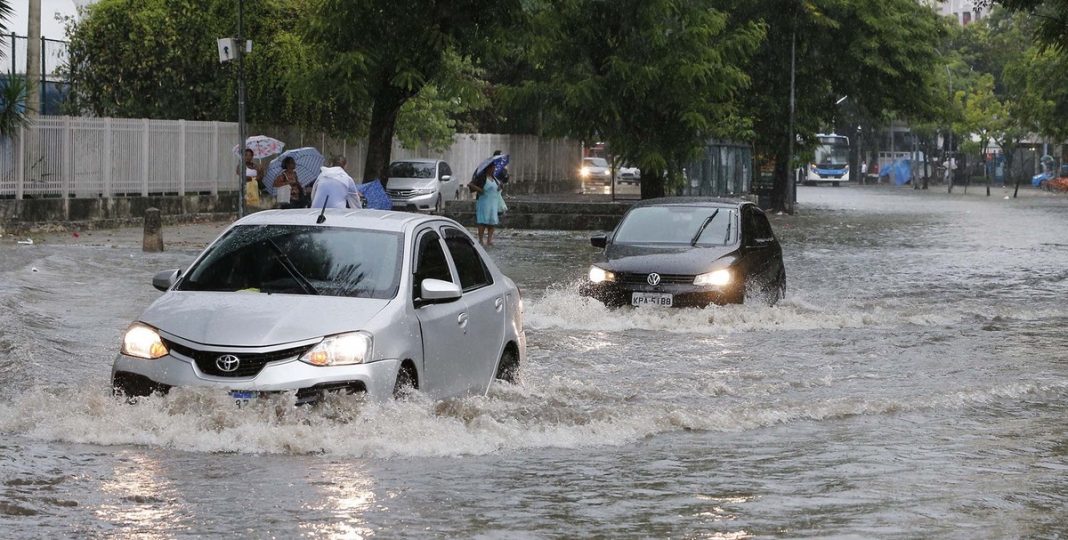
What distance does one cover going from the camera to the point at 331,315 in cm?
904

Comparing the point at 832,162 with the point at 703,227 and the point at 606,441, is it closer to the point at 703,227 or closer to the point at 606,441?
the point at 703,227

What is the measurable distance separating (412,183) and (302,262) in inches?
1401

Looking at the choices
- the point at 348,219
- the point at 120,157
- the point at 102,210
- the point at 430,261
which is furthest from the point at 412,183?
the point at 430,261

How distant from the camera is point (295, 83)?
97.8ft

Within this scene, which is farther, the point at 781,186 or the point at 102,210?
the point at 781,186

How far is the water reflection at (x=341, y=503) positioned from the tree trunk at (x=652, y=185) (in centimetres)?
3137

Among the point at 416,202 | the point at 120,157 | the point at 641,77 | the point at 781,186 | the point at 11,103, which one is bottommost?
the point at 416,202

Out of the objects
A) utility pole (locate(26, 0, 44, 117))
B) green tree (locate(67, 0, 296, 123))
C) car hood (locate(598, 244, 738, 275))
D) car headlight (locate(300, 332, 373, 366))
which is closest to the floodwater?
car headlight (locate(300, 332, 373, 366))

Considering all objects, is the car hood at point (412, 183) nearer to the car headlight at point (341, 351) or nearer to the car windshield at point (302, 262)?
the car windshield at point (302, 262)

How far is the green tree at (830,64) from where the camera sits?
5119cm

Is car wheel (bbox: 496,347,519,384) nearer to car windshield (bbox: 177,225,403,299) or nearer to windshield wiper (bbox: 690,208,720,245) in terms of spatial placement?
car windshield (bbox: 177,225,403,299)

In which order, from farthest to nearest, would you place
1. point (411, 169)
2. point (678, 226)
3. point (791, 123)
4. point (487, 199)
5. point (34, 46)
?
point (791, 123)
point (411, 169)
point (34, 46)
point (487, 199)
point (678, 226)

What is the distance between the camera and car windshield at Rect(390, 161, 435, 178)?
46219 mm

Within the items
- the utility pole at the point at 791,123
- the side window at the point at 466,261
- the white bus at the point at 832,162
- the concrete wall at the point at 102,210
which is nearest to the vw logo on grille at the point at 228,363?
the side window at the point at 466,261
